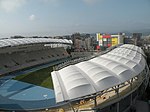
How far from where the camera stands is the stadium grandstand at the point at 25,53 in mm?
36250

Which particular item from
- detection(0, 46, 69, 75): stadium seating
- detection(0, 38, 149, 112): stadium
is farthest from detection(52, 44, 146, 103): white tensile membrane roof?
detection(0, 46, 69, 75): stadium seating

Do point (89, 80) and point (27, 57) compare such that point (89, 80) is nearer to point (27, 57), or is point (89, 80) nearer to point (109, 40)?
point (27, 57)

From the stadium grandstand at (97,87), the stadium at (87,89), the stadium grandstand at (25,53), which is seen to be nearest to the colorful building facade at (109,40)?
the stadium grandstand at (25,53)

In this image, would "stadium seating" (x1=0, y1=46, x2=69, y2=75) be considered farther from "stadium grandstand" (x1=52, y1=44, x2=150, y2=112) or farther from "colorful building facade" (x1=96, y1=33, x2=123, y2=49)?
"stadium grandstand" (x1=52, y1=44, x2=150, y2=112)

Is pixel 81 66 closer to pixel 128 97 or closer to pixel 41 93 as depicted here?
pixel 128 97

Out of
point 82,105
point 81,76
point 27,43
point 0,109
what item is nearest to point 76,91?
point 81,76

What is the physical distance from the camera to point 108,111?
47.1 feet

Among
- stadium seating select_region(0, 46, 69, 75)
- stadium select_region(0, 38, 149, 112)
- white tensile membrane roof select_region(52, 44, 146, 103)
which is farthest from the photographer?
stadium seating select_region(0, 46, 69, 75)

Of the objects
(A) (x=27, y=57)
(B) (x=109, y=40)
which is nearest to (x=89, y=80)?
(A) (x=27, y=57)

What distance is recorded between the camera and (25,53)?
46.4 metres

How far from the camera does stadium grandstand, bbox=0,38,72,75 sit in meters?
36.2

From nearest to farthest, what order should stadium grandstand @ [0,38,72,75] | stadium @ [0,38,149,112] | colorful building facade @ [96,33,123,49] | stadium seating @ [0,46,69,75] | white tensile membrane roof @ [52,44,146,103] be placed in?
white tensile membrane roof @ [52,44,146,103]
stadium @ [0,38,149,112]
stadium grandstand @ [0,38,72,75]
stadium seating @ [0,46,69,75]
colorful building facade @ [96,33,123,49]

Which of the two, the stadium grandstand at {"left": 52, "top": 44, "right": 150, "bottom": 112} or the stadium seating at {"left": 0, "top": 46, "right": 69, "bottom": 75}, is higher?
the stadium grandstand at {"left": 52, "top": 44, "right": 150, "bottom": 112}

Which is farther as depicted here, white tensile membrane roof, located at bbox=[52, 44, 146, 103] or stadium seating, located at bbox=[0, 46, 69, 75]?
stadium seating, located at bbox=[0, 46, 69, 75]
